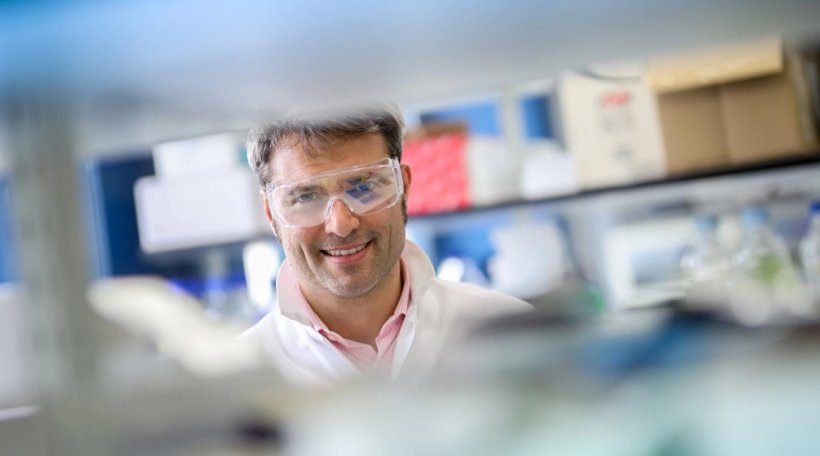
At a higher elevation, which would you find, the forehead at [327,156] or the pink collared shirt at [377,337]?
the forehead at [327,156]

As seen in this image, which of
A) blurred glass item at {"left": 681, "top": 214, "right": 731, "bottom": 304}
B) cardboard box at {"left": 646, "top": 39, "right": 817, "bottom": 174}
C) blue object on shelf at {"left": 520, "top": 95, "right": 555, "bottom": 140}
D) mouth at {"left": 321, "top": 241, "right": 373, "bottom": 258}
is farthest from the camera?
blue object on shelf at {"left": 520, "top": 95, "right": 555, "bottom": 140}

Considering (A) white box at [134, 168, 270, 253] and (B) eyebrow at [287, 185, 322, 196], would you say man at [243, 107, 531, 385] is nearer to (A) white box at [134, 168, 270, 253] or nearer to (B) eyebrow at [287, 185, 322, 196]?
(B) eyebrow at [287, 185, 322, 196]

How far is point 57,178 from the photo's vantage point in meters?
0.43

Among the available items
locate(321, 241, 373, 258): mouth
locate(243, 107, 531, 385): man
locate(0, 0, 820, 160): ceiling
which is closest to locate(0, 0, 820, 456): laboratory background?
locate(0, 0, 820, 160): ceiling

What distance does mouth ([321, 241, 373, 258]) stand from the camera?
2.67 ft

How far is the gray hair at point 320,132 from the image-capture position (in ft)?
2.16

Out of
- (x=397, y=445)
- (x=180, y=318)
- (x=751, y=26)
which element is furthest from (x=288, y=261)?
(x=751, y=26)

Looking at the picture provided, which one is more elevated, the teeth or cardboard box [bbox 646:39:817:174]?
cardboard box [bbox 646:39:817:174]

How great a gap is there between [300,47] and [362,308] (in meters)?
0.57

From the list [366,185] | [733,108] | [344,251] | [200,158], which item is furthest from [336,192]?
[200,158]

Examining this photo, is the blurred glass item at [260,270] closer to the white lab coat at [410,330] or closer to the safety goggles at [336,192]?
the white lab coat at [410,330]

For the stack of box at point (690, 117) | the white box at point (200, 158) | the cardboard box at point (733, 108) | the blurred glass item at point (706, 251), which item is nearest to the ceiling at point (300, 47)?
the blurred glass item at point (706, 251)

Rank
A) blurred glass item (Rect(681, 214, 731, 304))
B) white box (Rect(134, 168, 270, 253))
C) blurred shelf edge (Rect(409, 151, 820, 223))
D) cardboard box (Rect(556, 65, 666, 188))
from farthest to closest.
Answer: white box (Rect(134, 168, 270, 253)) < cardboard box (Rect(556, 65, 666, 188)) < blurred shelf edge (Rect(409, 151, 820, 223)) < blurred glass item (Rect(681, 214, 731, 304))

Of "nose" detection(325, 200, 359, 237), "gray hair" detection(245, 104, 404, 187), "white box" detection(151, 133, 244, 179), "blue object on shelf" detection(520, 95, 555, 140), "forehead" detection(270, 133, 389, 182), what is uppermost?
"blue object on shelf" detection(520, 95, 555, 140)
